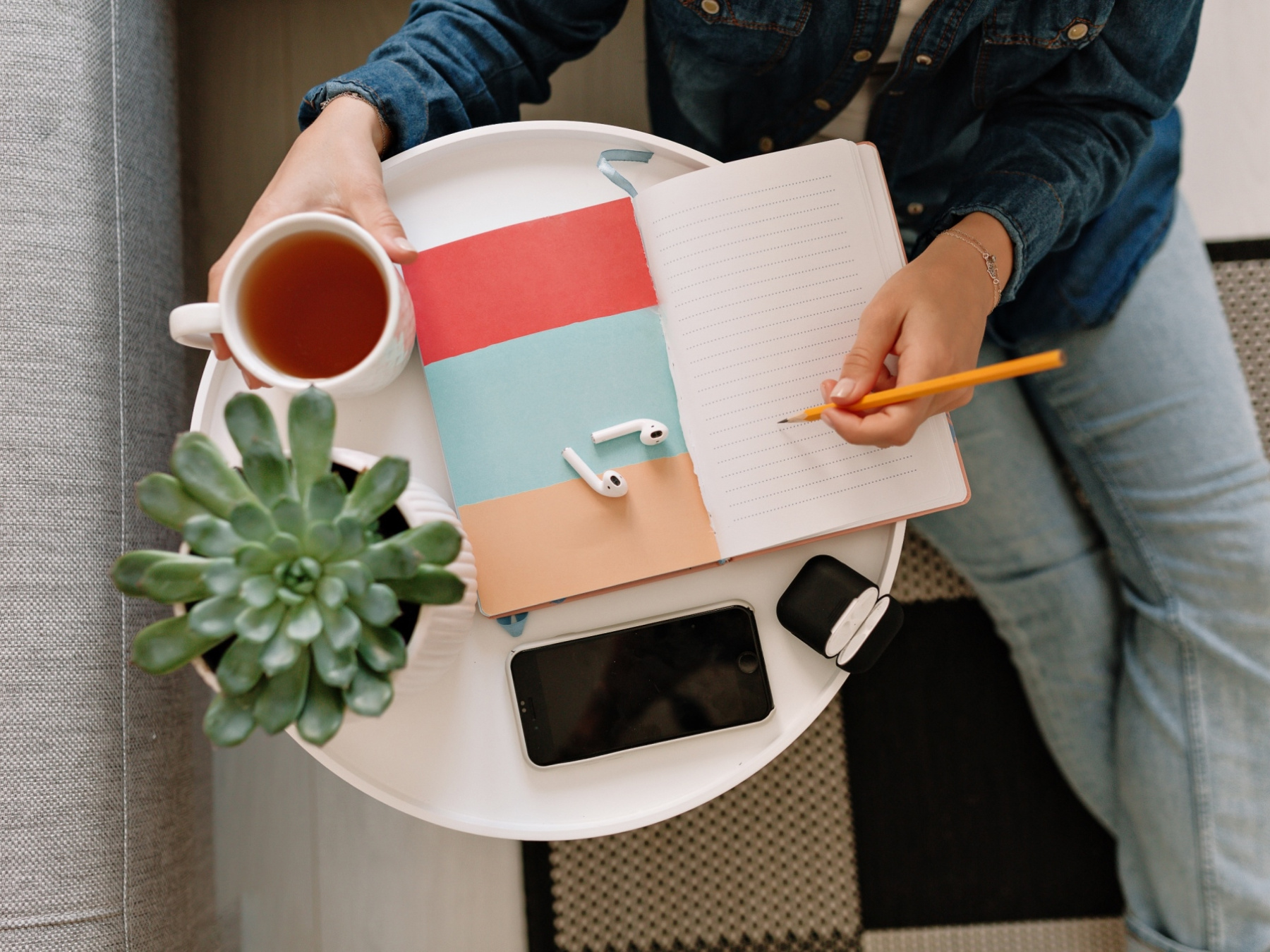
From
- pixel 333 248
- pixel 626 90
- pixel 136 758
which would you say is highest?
pixel 626 90

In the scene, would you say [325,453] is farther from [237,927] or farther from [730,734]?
[237,927]

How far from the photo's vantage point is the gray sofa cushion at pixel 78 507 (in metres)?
0.66

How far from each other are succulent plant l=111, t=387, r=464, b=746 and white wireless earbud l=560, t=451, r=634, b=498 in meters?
0.18

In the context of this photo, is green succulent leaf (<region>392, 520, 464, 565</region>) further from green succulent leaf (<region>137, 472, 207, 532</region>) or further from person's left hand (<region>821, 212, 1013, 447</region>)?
person's left hand (<region>821, 212, 1013, 447</region>)

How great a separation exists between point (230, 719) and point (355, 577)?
0.35 ft

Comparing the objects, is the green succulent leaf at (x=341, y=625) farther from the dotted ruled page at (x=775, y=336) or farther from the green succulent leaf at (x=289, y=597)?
the dotted ruled page at (x=775, y=336)

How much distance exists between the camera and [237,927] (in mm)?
1104

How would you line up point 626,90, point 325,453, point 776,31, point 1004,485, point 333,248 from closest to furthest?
point 325,453 < point 333,248 < point 776,31 < point 1004,485 < point 626,90

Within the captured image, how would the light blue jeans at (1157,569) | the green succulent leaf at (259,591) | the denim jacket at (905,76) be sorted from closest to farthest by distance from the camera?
the green succulent leaf at (259,591)
the denim jacket at (905,76)
the light blue jeans at (1157,569)

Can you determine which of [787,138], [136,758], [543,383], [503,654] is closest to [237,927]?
[136,758]

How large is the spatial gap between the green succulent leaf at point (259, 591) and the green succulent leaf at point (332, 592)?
2 cm

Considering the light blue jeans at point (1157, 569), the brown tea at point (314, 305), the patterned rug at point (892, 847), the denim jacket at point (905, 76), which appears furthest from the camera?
the patterned rug at point (892, 847)

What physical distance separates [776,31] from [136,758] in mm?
879

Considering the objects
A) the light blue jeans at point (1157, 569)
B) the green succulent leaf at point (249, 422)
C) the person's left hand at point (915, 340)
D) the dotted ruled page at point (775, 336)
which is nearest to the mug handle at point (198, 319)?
the green succulent leaf at point (249, 422)
